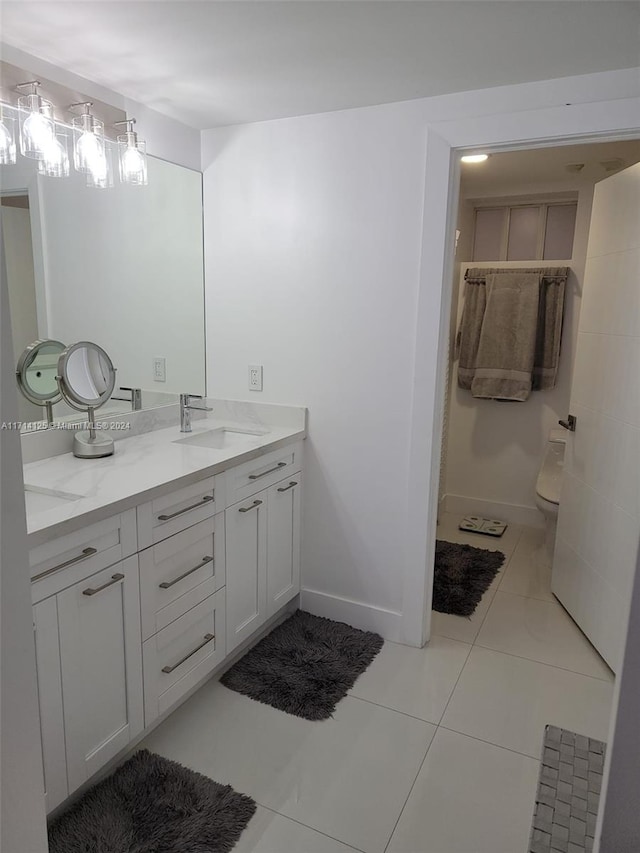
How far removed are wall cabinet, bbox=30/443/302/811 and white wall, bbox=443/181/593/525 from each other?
193cm

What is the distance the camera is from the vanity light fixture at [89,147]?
6.82ft

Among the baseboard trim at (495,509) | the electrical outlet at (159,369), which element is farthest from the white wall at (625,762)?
the baseboard trim at (495,509)

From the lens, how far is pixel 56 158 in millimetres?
2061

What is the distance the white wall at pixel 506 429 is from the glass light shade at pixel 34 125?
8.59 feet

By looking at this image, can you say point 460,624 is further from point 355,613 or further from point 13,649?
point 13,649

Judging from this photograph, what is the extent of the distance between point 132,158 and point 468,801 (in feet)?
8.42

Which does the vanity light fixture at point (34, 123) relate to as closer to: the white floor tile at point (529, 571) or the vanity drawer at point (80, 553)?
the vanity drawer at point (80, 553)

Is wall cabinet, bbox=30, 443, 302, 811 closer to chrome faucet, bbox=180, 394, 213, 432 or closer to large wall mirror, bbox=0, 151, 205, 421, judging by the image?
chrome faucet, bbox=180, 394, 213, 432

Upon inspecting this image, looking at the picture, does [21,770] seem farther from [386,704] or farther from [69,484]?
[386,704]

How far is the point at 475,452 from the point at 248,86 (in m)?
2.80

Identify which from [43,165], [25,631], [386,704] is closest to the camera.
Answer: [25,631]

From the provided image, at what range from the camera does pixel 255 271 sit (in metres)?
2.67

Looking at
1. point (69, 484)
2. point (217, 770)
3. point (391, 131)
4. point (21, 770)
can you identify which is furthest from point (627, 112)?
point (217, 770)

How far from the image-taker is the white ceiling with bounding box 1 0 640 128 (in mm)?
1567
